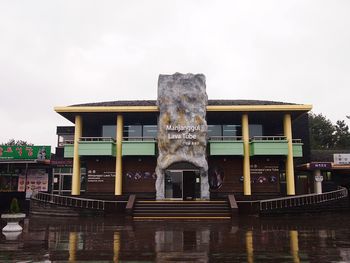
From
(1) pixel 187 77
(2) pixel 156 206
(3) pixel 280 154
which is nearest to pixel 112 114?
(1) pixel 187 77

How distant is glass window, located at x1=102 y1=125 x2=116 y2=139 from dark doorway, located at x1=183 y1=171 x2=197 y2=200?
804 cm

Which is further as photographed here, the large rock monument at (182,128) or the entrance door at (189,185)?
the entrance door at (189,185)

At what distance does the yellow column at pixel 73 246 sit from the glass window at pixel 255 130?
20.5 m

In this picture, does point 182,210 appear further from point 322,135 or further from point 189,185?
point 322,135

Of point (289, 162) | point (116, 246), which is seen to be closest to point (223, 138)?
point (289, 162)

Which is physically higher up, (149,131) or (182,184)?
(149,131)

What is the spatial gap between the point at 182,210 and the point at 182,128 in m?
7.20

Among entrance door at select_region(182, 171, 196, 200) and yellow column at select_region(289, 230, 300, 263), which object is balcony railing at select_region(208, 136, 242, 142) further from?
yellow column at select_region(289, 230, 300, 263)

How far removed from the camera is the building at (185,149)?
2888cm

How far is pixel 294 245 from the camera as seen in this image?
12.2m

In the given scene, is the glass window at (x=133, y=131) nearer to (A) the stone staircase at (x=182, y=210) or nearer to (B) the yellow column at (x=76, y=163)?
(B) the yellow column at (x=76, y=163)

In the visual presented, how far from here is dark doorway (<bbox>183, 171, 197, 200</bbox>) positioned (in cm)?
2966

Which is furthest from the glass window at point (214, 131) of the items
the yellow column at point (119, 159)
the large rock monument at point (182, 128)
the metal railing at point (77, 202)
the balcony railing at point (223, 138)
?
the metal railing at point (77, 202)

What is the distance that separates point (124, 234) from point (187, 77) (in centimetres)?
1756
